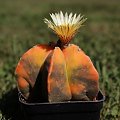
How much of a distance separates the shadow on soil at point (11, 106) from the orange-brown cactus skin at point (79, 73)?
2.33ft

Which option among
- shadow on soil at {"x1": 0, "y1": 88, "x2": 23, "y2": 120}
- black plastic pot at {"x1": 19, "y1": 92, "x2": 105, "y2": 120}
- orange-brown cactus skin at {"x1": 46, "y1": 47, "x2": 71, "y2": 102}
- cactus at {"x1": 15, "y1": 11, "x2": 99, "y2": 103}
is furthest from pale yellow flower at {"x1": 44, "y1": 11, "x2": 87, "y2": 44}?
shadow on soil at {"x1": 0, "y1": 88, "x2": 23, "y2": 120}

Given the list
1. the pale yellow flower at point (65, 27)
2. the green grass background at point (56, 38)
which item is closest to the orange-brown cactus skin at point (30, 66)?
the pale yellow flower at point (65, 27)

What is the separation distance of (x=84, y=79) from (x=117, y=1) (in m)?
8.84

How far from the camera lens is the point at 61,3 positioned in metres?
11.1

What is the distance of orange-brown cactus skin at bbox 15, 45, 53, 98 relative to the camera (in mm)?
3136

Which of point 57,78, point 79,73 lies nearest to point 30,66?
point 57,78

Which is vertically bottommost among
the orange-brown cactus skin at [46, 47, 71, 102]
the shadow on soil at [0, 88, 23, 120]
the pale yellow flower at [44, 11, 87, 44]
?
the shadow on soil at [0, 88, 23, 120]

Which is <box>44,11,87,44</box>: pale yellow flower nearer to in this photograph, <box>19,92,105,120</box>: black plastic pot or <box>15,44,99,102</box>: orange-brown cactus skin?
<box>15,44,99,102</box>: orange-brown cactus skin

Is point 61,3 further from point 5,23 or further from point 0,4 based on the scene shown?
point 5,23

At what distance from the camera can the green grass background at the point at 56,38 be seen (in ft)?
13.1

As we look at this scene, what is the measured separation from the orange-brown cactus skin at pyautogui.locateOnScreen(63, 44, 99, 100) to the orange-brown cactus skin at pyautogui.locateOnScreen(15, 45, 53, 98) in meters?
0.17

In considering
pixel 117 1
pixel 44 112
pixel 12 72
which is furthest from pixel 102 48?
pixel 117 1

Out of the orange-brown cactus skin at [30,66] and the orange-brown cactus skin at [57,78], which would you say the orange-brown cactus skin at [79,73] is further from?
the orange-brown cactus skin at [30,66]

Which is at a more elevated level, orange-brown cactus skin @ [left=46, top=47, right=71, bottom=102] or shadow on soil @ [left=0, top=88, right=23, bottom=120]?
orange-brown cactus skin @ [left=46, top=47, right=71, bottom=102]
